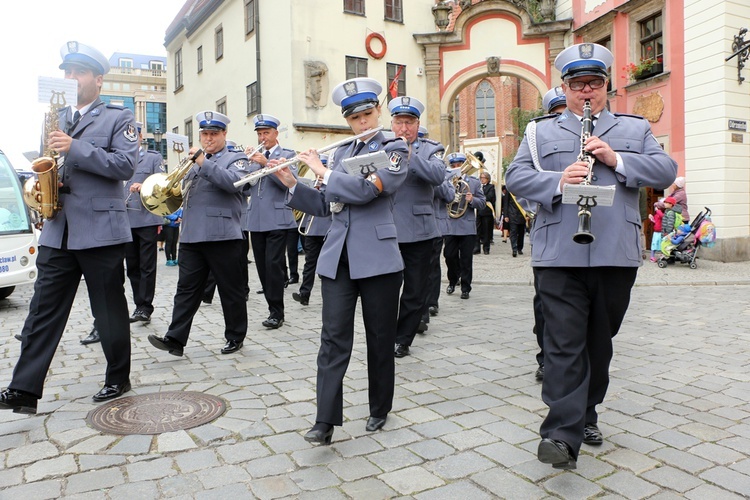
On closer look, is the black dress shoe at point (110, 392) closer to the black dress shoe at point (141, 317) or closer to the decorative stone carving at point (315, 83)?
the black dress shoe at point (141, 317)

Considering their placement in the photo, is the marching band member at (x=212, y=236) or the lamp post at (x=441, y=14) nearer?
the marching band member at (x=212, y=236)

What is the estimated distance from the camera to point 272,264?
757cm

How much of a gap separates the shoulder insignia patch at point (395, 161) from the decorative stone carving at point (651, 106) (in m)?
14.7

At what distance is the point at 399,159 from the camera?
3984mm

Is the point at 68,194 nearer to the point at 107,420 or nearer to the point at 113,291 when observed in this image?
the point at 113,291

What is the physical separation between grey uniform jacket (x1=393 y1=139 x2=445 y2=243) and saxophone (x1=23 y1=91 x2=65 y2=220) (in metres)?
2.85

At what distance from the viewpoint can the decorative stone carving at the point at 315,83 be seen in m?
21.4

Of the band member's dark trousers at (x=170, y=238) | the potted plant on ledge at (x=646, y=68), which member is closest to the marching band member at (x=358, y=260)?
the band member's dark trousers at (x=170, y=238)

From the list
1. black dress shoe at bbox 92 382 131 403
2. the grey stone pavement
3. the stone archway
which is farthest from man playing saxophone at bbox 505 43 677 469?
the stone archway

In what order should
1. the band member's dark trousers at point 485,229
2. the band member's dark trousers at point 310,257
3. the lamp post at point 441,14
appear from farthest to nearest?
the lamp post at point 441,14, the band member's dark trousers at point 485,229, the band member's dark trousers at point 310,257

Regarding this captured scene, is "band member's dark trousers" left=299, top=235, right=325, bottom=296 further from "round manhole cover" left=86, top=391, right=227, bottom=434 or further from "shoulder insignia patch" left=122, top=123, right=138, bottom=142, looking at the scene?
"shoulder insignia patch" left=122, top=123, right=138, bottom=142

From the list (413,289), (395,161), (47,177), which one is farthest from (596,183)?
(47,177)

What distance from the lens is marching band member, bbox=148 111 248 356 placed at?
19.5 ft

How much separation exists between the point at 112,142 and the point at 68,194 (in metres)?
0.45
